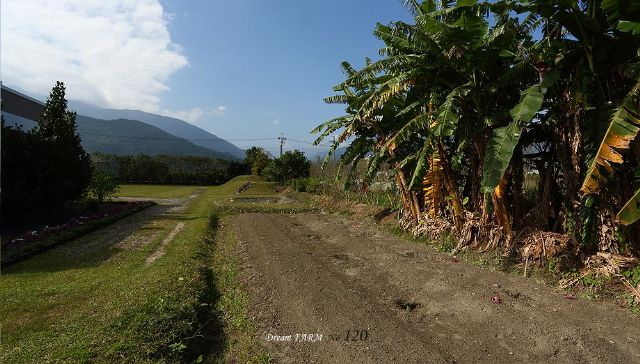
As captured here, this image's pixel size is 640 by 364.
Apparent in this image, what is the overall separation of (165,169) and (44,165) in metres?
32.8

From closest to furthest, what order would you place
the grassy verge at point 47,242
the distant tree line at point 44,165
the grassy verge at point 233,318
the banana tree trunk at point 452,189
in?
the grassy verge at point 233,318 < the banana tree trunk at point 452,189 < the grassy verge at point 47,242 < the distant tree line at point 44,165

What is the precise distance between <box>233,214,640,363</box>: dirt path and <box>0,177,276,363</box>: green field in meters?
0.69

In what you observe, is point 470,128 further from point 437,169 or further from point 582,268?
point 582,268

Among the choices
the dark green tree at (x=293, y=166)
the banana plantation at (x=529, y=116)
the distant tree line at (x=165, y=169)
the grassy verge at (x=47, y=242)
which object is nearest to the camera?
the banana plantation at (x=529, y=116)

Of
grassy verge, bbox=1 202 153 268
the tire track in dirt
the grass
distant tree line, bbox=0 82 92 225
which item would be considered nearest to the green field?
the tire track in dirt

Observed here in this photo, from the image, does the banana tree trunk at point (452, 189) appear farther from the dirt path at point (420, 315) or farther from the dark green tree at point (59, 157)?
the dark green tree at point (59, 157)

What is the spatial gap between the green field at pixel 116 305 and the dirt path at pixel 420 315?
0.69 metres

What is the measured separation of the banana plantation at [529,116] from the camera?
543 centimetres

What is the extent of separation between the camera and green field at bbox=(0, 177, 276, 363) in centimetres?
433

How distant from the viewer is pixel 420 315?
17.3ft

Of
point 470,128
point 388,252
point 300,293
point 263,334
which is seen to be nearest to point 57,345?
point 263,334

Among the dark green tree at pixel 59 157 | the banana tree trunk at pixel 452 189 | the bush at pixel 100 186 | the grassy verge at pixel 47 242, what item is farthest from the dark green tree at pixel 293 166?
the banana tree trunk at pixel 452 189

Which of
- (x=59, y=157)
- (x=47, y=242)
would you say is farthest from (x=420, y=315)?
(x=59, y=157)

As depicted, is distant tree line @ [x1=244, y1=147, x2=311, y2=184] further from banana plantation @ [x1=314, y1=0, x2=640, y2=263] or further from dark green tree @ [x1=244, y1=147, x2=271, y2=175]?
banana plantation @ [x1=314, y1=0, x2=640, y2=263]
